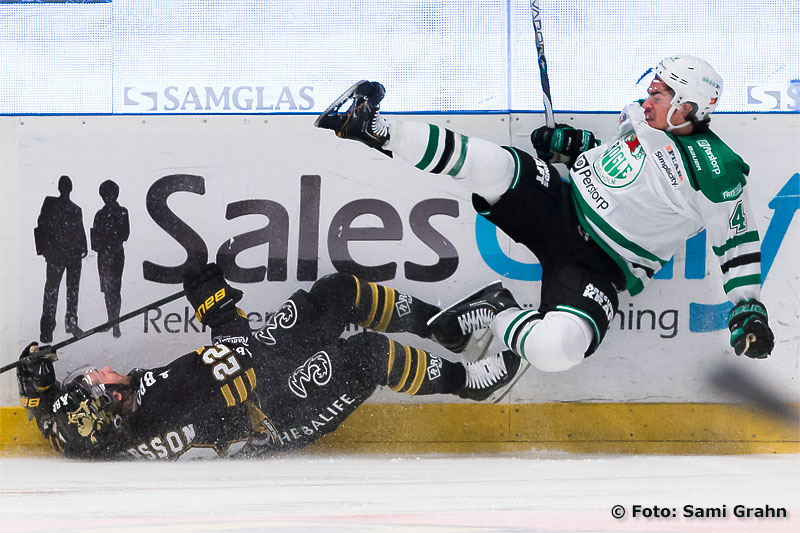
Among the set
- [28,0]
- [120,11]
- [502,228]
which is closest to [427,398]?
[502,228]

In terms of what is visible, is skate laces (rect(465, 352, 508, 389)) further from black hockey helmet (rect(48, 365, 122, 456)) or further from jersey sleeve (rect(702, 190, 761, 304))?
black hockey helmet (rect(48, 365, 122, 456))

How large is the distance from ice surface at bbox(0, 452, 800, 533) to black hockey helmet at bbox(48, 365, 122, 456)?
79 mm

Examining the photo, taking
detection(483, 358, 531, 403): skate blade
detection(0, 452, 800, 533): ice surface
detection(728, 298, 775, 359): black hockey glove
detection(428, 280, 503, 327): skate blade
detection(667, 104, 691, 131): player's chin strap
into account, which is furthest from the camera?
detection(483, 358, 531, 403): skate blade

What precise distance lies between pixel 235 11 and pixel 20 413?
1656mm

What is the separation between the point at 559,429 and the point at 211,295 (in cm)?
131

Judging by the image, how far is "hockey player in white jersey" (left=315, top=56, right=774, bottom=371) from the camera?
8.65 feet

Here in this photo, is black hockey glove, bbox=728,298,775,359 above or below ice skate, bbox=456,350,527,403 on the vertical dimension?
above

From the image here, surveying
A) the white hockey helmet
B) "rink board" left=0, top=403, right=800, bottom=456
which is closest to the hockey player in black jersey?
"rink board" left=0, top=403, right=800, bottom=456

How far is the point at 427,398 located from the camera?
3084 mm

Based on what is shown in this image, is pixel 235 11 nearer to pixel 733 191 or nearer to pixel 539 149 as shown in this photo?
pixel 539 149

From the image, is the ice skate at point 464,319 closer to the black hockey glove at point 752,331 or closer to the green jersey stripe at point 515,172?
the green jersey stripe at point 515,172

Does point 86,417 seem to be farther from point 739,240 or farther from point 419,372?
point 739,240

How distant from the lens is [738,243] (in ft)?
8.80

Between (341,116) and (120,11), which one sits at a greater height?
(120,11)
